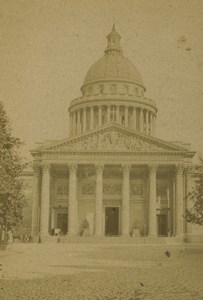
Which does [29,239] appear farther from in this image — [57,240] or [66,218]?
[66,218]

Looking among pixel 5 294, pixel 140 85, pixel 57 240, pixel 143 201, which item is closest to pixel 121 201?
pixel 143 201

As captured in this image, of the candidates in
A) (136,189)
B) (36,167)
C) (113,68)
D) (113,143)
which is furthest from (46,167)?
(113,68)

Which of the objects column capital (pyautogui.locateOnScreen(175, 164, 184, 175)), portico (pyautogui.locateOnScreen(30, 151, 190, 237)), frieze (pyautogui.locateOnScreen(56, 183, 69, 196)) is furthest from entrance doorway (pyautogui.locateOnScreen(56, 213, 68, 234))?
column capital (pyautogui.locateOnScreen(175, 164, 184, 175))

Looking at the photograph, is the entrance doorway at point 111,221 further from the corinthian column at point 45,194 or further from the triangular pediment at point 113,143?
the triangular pediment at point 113,143

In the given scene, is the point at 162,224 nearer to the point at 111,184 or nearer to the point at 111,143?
the point at 111,184

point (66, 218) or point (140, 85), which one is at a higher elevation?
point (140, 85)

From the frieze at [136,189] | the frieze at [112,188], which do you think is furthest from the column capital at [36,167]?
the frieze at [136,189]

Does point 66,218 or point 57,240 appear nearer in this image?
point 57,240
